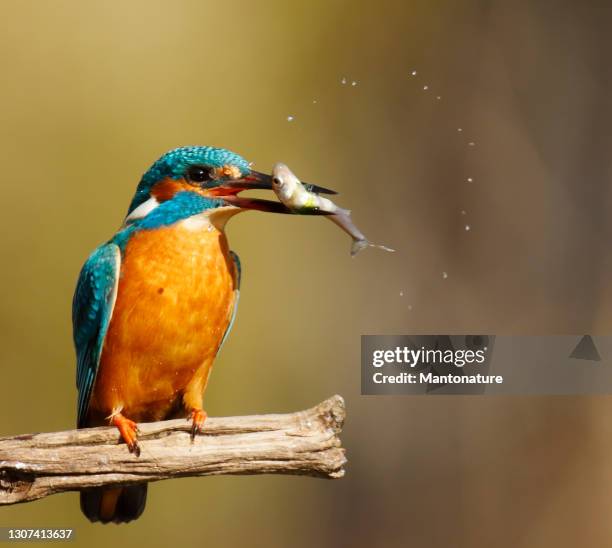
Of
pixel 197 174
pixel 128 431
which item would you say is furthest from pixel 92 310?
pixel 197 174

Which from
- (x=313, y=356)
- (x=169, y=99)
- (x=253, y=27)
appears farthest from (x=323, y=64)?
(x=313, y=356)

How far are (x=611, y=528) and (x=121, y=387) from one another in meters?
2.92

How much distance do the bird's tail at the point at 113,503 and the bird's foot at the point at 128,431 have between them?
0.39m

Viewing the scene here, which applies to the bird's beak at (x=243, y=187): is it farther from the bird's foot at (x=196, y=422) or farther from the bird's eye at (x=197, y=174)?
the bird's foot at (x=196, y=422)

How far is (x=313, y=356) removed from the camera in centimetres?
539

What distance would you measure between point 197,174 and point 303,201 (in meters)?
0.32

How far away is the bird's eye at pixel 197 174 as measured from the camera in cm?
294

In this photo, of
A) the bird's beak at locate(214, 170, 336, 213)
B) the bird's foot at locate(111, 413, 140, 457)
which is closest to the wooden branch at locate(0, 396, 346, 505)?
the bird's foot at locate(111, 413, 140, 457)

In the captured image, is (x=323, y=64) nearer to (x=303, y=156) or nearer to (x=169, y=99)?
(x=303, y=156)

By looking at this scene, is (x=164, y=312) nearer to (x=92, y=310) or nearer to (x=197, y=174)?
(x=92, y=310)

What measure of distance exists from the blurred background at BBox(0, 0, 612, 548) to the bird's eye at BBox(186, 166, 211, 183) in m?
2.09

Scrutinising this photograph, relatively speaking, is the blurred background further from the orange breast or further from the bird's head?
the bird's head

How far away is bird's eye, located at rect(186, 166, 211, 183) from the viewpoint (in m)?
2.94

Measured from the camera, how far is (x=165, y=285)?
9.49 feet
